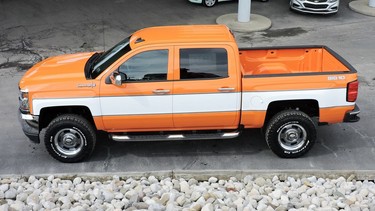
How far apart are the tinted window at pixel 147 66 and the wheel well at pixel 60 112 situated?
3.05 feet

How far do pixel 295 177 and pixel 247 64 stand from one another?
2.36 metres

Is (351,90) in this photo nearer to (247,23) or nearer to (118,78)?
(118,78)

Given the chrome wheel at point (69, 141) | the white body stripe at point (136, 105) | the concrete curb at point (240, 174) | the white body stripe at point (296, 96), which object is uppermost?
the white body stripe at point (296, 96)

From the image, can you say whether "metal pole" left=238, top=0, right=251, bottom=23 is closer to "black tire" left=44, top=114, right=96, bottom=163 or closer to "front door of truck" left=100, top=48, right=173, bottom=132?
"front door of truck" left=100, top=48, right=173, bottom=132

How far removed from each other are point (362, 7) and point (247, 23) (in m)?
5.18

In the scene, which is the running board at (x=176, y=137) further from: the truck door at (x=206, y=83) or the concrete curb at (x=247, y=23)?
the concrete curb at (x=247, y=23)

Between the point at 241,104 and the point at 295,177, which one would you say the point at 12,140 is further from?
the point at 295,177

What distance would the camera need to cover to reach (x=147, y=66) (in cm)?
691

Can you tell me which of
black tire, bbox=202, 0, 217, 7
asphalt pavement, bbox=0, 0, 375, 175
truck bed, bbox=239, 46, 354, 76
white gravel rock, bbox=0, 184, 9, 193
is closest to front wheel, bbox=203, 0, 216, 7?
black tire, bbox=202, 0, 217, 7

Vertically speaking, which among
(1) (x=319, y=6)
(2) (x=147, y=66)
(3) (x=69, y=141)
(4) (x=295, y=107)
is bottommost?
(3) (x=69, y=141)

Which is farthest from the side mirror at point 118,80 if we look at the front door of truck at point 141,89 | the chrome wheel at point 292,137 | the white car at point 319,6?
the white car at point 319,6

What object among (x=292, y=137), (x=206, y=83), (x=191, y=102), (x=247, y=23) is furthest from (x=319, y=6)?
(x=191, y=102)

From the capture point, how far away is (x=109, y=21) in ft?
53.3

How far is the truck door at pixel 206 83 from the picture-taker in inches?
270
